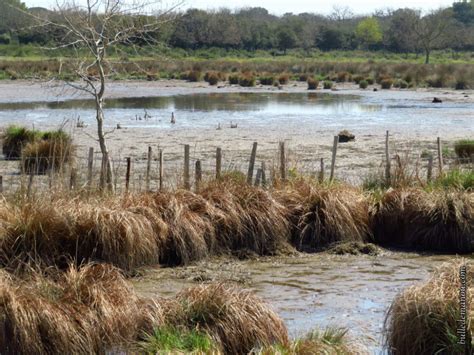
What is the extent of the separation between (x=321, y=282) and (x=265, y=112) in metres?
27.4

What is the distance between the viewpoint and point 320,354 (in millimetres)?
9258

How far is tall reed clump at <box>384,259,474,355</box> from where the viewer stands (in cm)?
927

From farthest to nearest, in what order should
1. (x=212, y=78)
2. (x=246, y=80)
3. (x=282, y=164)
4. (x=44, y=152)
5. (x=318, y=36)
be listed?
1. (x=318, y=36)
2. (x=212, y=78)
3. (x=246, y=80)
4. (x=44, y=152)
5. (x=282, y=164)

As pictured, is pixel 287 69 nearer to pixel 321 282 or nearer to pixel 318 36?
pixel 318 36

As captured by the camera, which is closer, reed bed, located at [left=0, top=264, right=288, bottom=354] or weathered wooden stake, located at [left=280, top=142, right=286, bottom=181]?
reed bed, located at [left=0, top=264, right=288, bottom=354]

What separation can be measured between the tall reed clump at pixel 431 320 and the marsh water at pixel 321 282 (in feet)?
2.17

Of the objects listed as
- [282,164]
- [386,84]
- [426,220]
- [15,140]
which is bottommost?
[386,84]

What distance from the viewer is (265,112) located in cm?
4075

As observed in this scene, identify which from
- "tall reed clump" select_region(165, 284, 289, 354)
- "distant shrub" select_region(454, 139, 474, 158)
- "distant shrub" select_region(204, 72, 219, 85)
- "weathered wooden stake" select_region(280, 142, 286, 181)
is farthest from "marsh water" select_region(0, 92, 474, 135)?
"tall reed clump" select_region(165, 284, 289, 354)

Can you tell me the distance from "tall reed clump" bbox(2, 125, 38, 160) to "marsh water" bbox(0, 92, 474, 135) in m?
7.99

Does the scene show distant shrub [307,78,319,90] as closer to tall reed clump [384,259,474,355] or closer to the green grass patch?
tall reed clump [384,259,474,355]

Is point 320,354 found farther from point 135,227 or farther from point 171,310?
point 135,227

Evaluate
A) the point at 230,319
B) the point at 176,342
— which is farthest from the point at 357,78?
the point at 176,342

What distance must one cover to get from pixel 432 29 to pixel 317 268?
8633 cm
